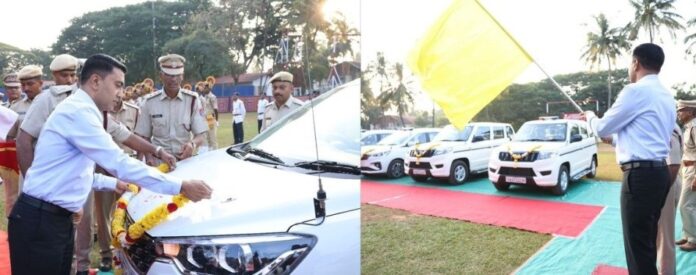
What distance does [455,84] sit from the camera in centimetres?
214

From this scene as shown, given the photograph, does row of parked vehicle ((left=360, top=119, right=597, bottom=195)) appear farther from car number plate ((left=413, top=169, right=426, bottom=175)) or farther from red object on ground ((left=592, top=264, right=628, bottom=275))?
red object on ground ((left=592, top=264, right=628, bottom=275))

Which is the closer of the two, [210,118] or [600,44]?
[210,118]

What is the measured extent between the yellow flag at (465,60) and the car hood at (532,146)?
202 inches

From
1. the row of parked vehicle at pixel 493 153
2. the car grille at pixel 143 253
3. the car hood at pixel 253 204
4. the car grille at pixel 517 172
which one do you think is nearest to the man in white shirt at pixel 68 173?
the car hood at pixel 253 204

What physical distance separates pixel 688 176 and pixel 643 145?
7.05ft

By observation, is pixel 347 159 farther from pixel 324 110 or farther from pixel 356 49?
pixel 356 49

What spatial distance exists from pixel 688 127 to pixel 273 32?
368 centimetres

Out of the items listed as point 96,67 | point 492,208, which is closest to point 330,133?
point 96,67

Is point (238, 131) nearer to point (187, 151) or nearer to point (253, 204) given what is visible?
point (187, 151)

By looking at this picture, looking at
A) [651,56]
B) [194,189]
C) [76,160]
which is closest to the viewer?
[194,189]

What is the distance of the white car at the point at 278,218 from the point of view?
145 cm

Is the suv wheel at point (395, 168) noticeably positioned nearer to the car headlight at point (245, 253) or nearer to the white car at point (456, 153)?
the white car at point (456, 153)

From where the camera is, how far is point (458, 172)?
8172 millimetres

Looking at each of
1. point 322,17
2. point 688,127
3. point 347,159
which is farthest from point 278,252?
point 688,127
